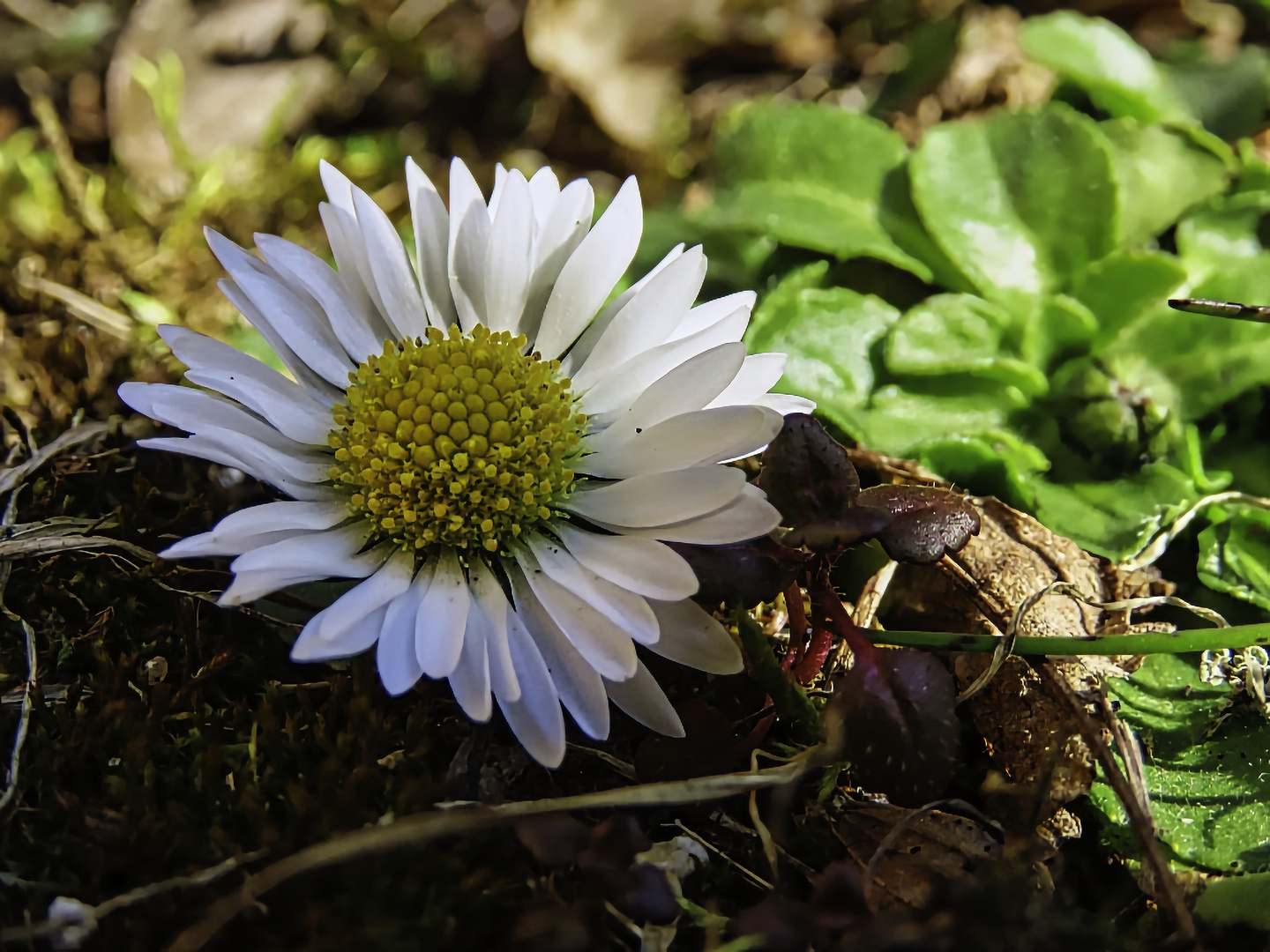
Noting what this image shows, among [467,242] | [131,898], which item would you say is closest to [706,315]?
[467,242]

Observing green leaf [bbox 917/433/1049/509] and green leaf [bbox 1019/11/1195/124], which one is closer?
green leaf [bbox 917/433/1049/509]

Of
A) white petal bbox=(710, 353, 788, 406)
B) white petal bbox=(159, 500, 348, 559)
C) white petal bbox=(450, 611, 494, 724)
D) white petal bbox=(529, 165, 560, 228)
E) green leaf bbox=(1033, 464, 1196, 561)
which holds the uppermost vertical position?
white petal bbox=(529, 165, 560, 228)

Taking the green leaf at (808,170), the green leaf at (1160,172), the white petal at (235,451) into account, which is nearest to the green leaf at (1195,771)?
the green leaf at (808,170)

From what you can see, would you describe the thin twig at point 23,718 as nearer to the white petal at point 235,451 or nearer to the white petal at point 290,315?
the white petal at point 235,451

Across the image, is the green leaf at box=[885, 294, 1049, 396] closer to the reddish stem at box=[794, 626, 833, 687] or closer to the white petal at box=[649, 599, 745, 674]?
the reddish stem at box=[794, 626, 833, 687]

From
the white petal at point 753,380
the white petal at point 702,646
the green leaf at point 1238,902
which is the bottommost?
the green leaf at point 1238,902

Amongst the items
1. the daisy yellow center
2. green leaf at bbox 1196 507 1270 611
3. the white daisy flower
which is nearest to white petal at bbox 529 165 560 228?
the white daisy flower

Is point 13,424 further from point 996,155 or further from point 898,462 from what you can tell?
point 996,155
